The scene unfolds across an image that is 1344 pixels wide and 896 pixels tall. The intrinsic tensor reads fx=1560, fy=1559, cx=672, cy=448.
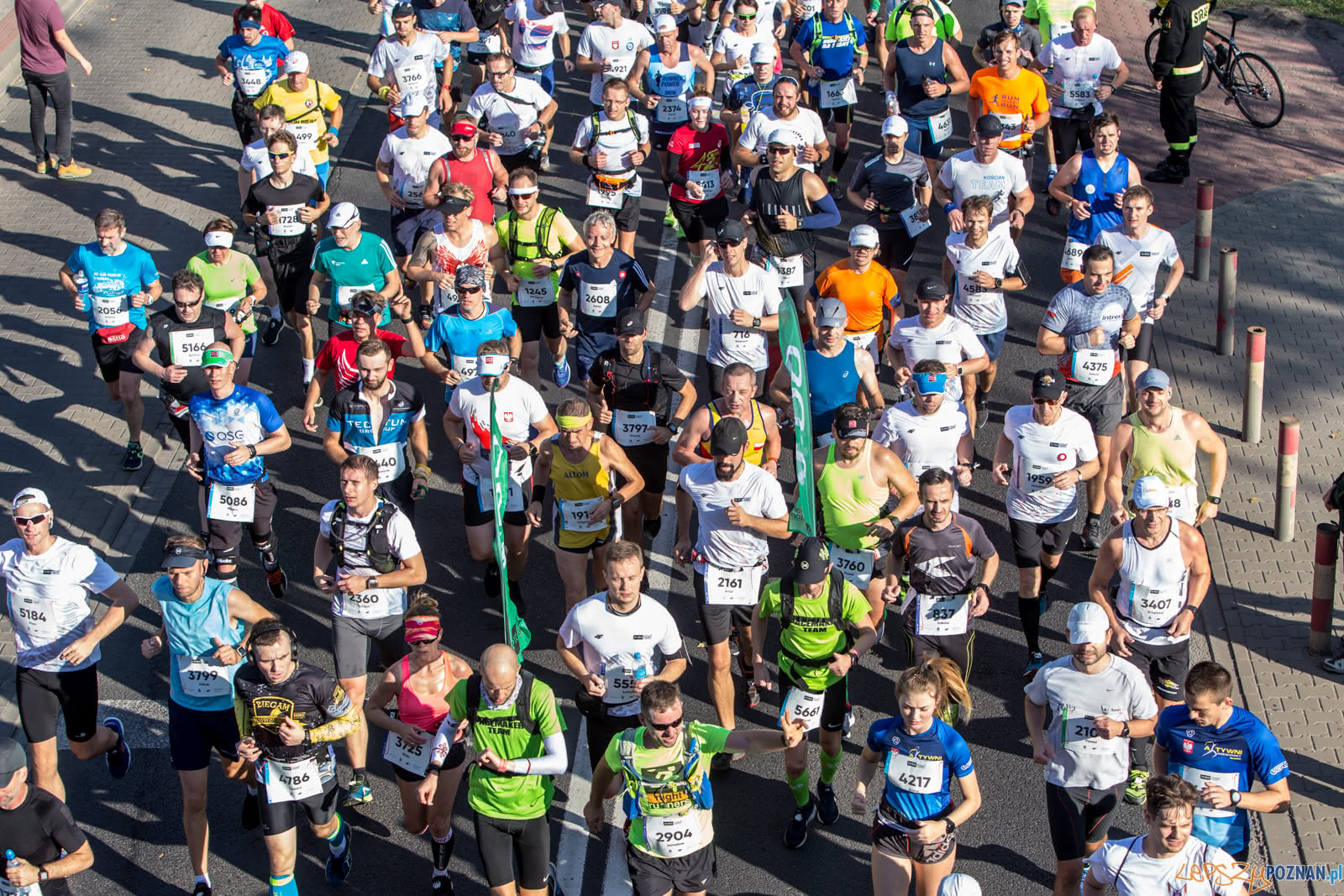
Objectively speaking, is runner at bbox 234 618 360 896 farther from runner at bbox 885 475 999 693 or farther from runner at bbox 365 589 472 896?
runner at bbox 885 475 999 693

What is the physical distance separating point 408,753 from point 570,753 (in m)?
1.48

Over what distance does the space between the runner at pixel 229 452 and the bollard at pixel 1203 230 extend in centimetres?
866

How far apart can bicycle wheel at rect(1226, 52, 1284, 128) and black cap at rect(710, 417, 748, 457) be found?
11.3 meters

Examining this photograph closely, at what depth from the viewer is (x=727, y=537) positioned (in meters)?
9.20

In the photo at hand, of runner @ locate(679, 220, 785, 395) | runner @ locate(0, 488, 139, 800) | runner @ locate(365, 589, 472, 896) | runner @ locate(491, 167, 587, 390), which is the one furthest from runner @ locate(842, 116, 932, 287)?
runner @ locate(0, 488, 139, 800)

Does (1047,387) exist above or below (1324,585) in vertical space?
above

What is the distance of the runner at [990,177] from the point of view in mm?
12734

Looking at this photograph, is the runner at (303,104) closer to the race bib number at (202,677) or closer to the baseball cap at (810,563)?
the race bib number at (202,677)

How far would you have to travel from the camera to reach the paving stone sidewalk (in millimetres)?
9234

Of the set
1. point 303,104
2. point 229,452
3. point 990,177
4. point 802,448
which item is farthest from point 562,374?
point 802,448

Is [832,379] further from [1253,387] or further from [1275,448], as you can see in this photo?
[1275,448]

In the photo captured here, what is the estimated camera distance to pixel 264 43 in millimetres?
15477

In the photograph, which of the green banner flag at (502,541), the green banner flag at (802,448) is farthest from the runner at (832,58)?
the green banner flag at (502,541)

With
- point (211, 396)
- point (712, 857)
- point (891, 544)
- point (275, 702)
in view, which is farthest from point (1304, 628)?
point (211, 396)
